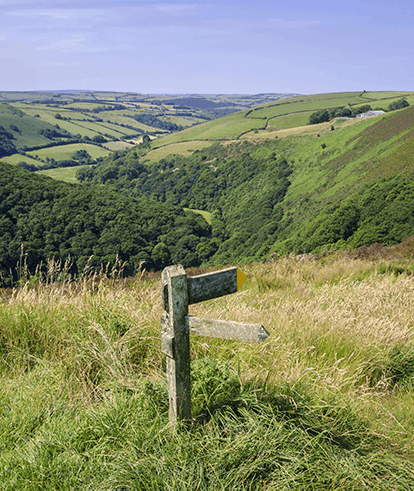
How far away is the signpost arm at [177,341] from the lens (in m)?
2.42

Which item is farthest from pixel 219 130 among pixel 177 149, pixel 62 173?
pixel 62 173

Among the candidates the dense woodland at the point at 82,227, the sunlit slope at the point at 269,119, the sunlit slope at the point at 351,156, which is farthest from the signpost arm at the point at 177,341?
the sunlit slope at the point at 269,119

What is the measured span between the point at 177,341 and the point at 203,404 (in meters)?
0.68

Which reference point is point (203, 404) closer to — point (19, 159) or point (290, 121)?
point (290, 121)

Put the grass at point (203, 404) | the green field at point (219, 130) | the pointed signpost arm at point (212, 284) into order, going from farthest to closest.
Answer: the green field at point (219, 130)
the pointed signpost arm at point (212, 284)
the grass at point (203, 404)

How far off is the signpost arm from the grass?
6.0 inches

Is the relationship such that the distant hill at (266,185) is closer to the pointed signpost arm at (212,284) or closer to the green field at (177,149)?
the green field at (177,149)

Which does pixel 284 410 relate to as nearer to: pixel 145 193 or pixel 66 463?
pixel 66 463

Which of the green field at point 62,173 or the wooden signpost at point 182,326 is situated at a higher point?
the wooden signpost at point 182,326

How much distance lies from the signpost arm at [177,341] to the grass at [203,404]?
15 cm

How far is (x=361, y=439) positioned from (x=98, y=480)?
1.89 meters

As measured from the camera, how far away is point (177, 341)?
248 cm

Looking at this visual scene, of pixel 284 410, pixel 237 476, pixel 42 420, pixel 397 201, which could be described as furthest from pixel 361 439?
pixel 397 201

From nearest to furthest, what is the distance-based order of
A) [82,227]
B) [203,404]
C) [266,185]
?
1. [203,404]
2. [82,227]
3. [266,185]
